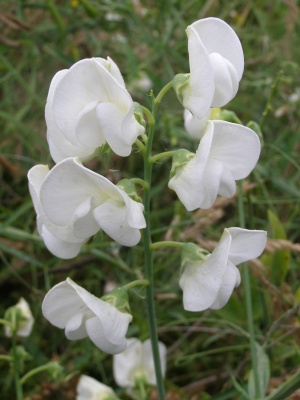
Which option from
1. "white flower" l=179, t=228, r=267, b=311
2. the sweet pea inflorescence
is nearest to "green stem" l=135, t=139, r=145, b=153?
the sweet pea inflorescence

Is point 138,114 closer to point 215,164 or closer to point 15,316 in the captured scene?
point 215,164

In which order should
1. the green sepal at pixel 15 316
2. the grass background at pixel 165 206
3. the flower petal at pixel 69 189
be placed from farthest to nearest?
the grass background at pixel 165 206, the green sepal at pixel 15 316, the flower petal at pixel 69 189

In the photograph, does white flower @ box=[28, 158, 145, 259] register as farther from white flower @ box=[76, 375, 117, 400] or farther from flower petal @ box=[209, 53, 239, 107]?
white flower @ box=[76, 375, 117, 400]

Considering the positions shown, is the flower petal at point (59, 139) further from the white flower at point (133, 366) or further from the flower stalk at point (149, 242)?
the white flower at point (133, 366)

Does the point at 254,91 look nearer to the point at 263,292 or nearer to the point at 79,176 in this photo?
the point at 263,292

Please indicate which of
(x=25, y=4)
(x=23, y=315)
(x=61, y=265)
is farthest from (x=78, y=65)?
(x=25, y=4)

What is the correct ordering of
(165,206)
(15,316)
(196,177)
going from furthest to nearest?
(165,206) → (15,316) → (196,177)

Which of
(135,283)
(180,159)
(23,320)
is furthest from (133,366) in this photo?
(180,159)

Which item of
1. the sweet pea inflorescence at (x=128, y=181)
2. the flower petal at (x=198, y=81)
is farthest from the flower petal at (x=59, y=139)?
the flower petal at (x=198, y=81)
